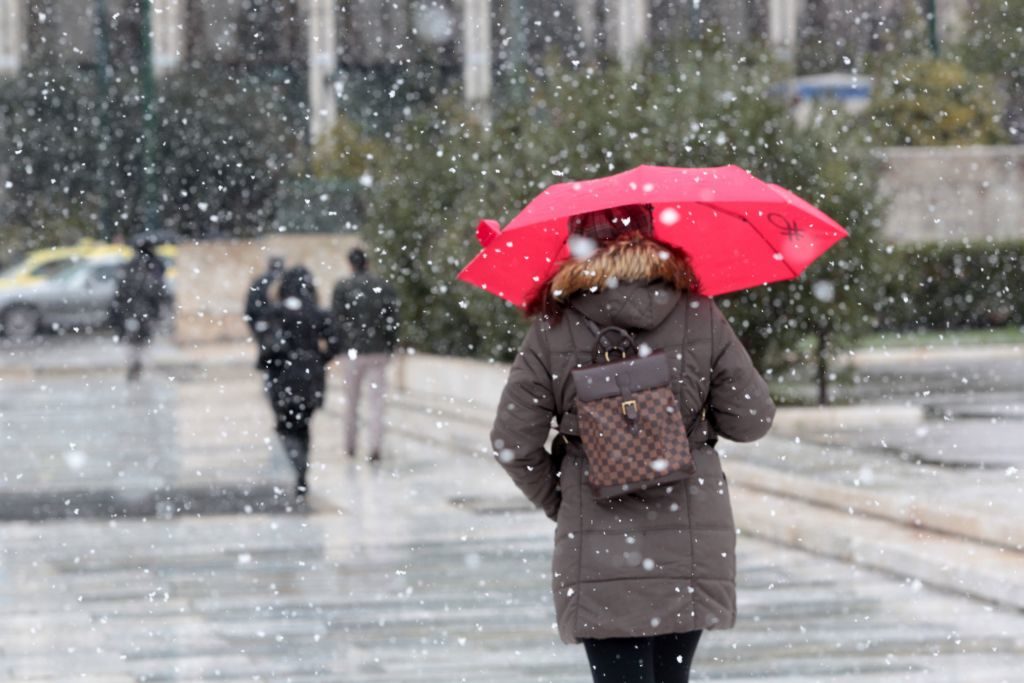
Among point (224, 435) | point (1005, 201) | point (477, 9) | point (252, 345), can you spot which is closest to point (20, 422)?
point (224, 435)

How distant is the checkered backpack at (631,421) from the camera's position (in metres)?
4.05

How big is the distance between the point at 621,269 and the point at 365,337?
938cm

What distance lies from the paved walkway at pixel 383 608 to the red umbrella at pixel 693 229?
2334 millimetres

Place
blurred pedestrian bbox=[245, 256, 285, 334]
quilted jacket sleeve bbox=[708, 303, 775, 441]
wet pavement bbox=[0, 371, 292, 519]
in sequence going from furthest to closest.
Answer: blurred pedestrian bbox=[245, 256, 285, 334] → wet pavement bbox=[0, 371, 292, 519] → quilted jacket sleeve bbox=[708, 303, 775, 441]

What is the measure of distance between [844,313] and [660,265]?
1207 centimetres

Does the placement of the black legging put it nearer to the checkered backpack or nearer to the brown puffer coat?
the brown puffer coat

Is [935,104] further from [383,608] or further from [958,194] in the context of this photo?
[383,608]

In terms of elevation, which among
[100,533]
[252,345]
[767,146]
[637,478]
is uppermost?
[637,478]

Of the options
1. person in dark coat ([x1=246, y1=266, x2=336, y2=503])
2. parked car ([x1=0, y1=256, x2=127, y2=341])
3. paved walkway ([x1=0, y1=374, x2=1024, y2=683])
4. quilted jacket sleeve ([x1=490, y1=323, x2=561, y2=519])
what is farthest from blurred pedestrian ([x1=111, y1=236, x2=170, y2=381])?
quilted jacket sleeve ([x1=490, y1=323, x2=561, y2=519])

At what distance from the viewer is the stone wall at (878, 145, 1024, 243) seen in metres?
28.1

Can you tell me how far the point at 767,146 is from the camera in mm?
15891

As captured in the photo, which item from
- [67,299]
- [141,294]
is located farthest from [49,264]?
[141,294]

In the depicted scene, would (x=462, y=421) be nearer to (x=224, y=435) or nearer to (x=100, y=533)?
(x=224, y=435)

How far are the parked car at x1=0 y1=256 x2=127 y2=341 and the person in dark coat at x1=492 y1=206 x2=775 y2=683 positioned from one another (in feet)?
101
